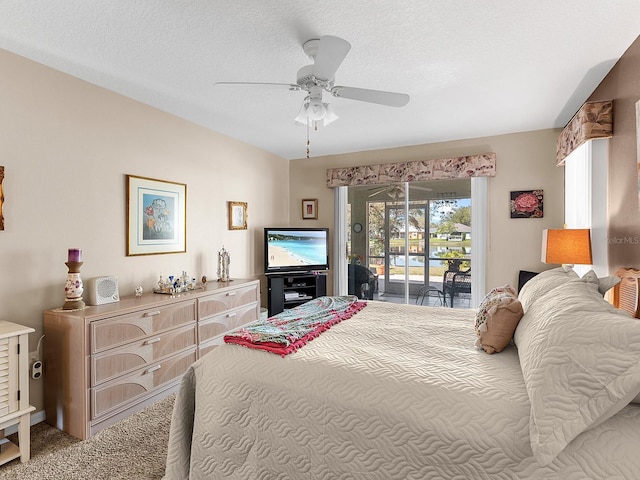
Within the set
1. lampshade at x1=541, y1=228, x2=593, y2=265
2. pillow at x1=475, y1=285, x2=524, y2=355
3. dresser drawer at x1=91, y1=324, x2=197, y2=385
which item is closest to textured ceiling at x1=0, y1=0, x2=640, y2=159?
lampshade at x1=541, y1=228, x2=593, y2=265

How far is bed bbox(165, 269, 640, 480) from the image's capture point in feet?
3.44

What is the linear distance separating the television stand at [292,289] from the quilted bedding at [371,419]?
2722 millimetres

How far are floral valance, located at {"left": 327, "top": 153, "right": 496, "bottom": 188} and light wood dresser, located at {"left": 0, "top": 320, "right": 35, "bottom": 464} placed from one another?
387cm

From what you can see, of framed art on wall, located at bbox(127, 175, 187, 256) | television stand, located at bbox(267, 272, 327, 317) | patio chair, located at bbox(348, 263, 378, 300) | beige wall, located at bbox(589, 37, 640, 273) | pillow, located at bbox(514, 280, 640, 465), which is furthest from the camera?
patio chair, located at bbox(348, 263, 378, 300)

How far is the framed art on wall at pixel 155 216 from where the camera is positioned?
3.02m

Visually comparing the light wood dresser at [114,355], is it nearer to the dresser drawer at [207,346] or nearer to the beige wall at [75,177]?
the dresser drawer at [207,346]

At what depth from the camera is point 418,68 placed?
8.05 feet

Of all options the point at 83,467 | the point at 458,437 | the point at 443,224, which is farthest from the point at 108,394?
the point at 443,224

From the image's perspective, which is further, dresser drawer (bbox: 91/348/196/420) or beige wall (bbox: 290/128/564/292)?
beige wall (bbox: 290/128/564/292)

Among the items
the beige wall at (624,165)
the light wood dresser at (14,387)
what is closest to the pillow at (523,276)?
the beige wall at (624,165)

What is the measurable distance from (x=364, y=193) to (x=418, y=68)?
8.73 ft

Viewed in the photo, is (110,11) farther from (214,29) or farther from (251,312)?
(251,312)

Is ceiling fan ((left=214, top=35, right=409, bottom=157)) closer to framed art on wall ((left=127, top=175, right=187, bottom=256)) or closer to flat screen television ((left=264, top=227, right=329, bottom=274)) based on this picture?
framed art on wall ((left=127, top=175, right=187, bottom=256))

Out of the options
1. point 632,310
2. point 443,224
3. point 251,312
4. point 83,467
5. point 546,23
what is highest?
point 546,23
